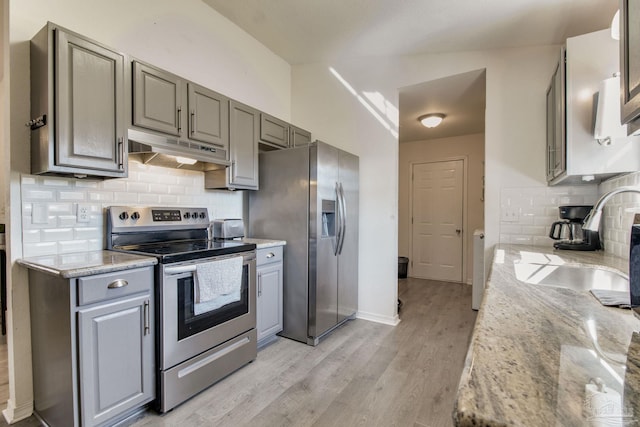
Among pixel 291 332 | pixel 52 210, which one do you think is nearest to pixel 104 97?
pixel 52 210

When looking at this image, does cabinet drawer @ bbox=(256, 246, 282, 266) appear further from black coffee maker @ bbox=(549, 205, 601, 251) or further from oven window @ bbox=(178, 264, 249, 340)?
black coffee maker @ bbox=(549, 205, 601, 251)

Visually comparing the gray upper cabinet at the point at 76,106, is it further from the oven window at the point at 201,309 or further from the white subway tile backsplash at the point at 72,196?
the oven window at the point at 201,309

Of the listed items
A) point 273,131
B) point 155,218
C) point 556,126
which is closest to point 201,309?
point 155,218

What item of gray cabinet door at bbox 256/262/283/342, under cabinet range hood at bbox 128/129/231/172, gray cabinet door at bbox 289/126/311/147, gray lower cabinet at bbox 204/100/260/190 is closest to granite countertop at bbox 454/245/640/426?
gray cabinet door at bbox 256/262/283/342

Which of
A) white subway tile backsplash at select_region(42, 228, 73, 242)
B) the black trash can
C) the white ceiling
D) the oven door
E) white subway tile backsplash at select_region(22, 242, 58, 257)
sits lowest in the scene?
the black trash can

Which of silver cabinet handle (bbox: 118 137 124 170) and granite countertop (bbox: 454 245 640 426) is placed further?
silver cabinet handle (bbox: 118 137 124 170)

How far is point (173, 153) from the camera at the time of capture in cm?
214

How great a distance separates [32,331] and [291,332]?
1.82 m

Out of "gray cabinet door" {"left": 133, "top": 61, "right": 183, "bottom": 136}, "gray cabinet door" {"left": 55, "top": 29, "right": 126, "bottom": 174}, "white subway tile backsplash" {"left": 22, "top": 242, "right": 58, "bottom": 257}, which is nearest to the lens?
"gray cabinet door" {"left": 55, "top": 29, "right": 126, "bottom": 174}

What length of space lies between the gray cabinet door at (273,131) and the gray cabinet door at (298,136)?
0.09 m

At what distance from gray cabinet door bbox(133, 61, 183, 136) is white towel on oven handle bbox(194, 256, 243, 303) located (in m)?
1.00

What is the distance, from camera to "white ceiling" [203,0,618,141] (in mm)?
2377

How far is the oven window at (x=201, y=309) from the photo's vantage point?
6.20 ft

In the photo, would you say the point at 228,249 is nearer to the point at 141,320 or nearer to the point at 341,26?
the point at 141,320
